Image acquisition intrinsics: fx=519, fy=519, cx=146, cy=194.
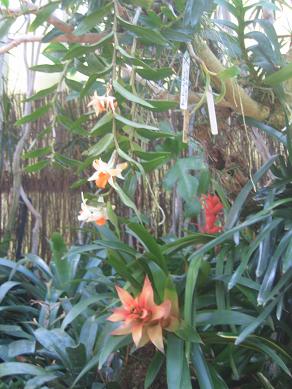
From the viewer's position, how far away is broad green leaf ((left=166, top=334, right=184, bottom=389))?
1.00 m

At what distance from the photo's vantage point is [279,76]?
1220mm

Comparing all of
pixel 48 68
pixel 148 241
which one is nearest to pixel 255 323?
pixel 148 241

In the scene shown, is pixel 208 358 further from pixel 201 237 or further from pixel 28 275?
pixel 28 275

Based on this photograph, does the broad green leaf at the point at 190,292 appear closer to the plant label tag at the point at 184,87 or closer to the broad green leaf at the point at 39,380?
the plant label tag at the point at 184,87

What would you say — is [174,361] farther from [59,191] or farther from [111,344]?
[59,191]

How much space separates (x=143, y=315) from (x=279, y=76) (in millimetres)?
636

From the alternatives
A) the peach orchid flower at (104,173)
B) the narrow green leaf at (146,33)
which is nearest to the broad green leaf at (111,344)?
the peach orchid flower at (104,173)

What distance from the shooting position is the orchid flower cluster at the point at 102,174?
2.81 ft

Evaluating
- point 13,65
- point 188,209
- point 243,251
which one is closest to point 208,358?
point 243,251

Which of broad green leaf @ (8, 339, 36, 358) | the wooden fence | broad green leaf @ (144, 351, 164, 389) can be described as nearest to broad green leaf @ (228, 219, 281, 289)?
broad green leaf @ (144, 351, 164, 389)

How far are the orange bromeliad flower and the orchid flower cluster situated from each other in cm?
20

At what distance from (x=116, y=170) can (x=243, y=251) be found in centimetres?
49

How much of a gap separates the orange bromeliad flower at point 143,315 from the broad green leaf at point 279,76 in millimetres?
574

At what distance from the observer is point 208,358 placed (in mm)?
1212
